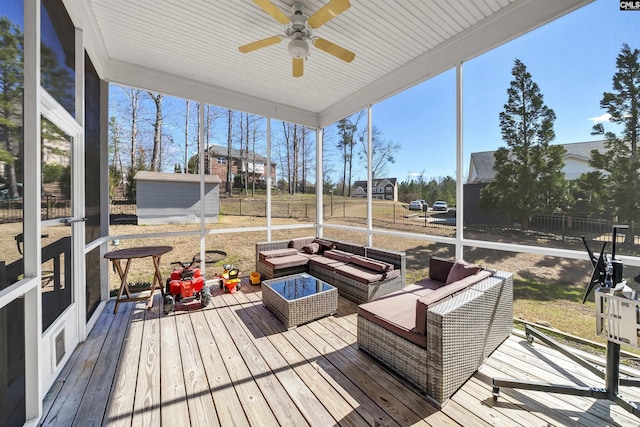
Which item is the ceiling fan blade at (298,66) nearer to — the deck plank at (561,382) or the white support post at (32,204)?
the white support post at (32,204)

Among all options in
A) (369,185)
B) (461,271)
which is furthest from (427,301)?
(369,185)

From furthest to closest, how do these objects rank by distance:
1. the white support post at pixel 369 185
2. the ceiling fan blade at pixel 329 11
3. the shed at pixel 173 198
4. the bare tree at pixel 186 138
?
the white support post at pixel 369 185 → the bare tree at pixel 186 138 → the shed at pixel 173 198 → the ceiling fan blade at pixel 329 11

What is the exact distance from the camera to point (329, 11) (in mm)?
2299

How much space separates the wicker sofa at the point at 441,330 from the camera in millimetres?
1866

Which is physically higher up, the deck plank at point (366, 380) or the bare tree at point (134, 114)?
the bare tree at point (134, 114)

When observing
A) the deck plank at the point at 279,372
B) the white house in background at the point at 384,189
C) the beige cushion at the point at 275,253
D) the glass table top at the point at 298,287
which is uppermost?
the white house in background at the point at 384,189

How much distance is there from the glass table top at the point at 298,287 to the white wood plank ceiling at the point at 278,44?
3291 mm

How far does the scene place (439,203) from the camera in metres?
3.88

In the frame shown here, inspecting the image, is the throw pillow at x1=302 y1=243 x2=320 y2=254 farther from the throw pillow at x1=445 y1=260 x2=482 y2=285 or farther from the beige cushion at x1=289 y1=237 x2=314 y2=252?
the throw pillow at x1=445 y1=260 x2=482 y2=285

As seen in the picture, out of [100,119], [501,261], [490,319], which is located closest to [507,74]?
[501,261]

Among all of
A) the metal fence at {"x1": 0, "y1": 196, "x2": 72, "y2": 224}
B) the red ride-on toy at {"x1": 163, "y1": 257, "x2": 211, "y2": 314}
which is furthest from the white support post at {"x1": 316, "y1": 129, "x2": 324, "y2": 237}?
the metal fence at {"x1": 0, "y1": 196, "x2": 72, "y2": 224}

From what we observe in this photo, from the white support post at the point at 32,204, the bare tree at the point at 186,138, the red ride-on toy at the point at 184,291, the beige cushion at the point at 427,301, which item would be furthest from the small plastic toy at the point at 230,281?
the beige cushion at the point at 427,301

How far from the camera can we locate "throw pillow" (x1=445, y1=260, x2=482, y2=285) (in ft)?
8.82

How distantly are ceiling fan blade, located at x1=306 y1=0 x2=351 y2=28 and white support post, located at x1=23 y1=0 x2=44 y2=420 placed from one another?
2061 mm
